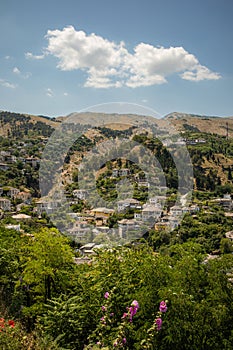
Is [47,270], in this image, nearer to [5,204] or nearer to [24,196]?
[5,204]

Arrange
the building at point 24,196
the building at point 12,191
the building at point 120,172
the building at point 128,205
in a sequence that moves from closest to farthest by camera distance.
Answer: the building at point 128,205, the building at point 120,172, the building at point 24,196, the building at point 12,191

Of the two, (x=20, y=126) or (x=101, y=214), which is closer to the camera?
(x=101, y=214)

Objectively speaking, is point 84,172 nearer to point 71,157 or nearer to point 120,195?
point 120,195

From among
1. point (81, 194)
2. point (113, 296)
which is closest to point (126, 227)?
point (81, 194)

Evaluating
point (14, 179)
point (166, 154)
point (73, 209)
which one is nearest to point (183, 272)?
point (73, 209)

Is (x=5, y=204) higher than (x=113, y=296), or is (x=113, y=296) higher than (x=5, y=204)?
(x=113, y=296)

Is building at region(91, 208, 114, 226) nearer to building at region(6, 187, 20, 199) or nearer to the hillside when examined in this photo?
building at region(6, 187, 20, 199)

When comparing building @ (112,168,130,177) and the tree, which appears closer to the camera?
the tree

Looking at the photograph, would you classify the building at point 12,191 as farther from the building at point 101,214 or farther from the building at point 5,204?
the building at point 101,214

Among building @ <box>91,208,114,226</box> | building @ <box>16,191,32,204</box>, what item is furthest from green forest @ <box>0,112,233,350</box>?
building @ <box>16,191,32,204</box>

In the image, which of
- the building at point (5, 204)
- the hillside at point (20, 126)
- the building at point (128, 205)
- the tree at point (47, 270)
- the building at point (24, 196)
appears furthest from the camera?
the hillside at point (20, 126)

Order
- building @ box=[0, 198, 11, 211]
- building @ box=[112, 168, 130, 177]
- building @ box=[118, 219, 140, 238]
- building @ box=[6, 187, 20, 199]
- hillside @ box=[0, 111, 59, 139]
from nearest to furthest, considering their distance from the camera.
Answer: building @ box=[118, 219, 140, 238] < building @ box=[112, 168, 130, 177] < building @ box=[0, 198, 11, 211] < building @ box=[6, 187, 20, 199] < hillside @ box=[0, 111, 59, 139]

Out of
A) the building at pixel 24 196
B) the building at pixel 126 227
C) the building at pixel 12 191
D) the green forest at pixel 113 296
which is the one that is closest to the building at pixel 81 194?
the building at pixel 126 227

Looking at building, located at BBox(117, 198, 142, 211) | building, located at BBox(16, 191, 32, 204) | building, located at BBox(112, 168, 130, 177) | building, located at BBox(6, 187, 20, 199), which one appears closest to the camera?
building, located at BBox(117, 198, 142, 211)
